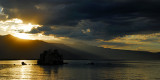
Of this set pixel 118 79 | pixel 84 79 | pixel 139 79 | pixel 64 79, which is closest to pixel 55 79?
pixel 64 79

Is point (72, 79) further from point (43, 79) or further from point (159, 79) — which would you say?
point (159, 79)

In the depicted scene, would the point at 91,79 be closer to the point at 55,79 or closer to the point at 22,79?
the point at 55,79

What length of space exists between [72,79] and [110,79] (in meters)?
15.4

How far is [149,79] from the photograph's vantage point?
85875 mm

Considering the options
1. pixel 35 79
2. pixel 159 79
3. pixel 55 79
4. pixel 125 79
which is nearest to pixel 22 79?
pixel 35 79

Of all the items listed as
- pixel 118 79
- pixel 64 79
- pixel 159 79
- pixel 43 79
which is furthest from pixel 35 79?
pixel 159 79

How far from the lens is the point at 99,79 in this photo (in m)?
84.2

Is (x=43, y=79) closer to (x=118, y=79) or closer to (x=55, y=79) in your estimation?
(x=55, y=79)

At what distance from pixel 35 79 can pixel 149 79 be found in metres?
47.1

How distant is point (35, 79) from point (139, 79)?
42.5 m

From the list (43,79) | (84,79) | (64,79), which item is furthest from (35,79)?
(84,79)

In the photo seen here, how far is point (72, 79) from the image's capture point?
82.9 meters

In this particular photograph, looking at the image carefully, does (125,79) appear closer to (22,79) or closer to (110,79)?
(110,79)

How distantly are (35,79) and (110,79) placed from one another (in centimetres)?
3041
